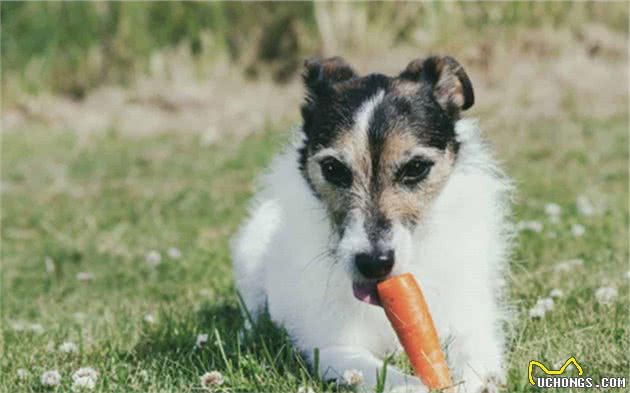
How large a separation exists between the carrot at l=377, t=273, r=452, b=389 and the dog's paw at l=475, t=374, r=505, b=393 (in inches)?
5.7

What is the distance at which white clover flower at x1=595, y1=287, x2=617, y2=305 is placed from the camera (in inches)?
191

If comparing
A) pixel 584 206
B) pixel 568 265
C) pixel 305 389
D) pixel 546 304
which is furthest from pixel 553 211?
pixel 305 389

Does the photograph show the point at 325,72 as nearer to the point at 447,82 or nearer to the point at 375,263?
the point at 447,82

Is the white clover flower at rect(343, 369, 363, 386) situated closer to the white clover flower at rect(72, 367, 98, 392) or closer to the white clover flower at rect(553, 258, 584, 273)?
the white clover flower at rect(72, 367, 98, 392)

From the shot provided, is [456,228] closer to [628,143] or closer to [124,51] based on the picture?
[628,143]

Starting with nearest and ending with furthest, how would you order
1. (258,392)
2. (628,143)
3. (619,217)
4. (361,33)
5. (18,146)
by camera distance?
(258,392) < (619,217) < (628,143) < (18,146) < (361,33)

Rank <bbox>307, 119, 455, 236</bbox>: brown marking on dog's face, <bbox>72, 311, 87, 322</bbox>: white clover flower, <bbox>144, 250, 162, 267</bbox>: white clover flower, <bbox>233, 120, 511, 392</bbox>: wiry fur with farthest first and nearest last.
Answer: <bbox>144, 250, 162, 267</bbox>: white clover flower → <bbox>72, 311, 87, 322</bbox>: white clover flower → <bbox>233, 120, 511, 392</bbox>: wiry fur → <bbox>307, 119, 455, 236</bbox>: brown marking on dog's face

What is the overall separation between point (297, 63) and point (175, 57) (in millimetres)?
1728

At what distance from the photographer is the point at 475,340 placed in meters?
4.29

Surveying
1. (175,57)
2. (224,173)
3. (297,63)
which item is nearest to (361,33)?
(297,63)

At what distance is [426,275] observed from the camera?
4371mm

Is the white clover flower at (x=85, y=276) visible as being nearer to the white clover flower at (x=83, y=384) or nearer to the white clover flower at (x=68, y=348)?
the white clover flower at (x=68, y=348)

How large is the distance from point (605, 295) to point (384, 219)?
1.67m

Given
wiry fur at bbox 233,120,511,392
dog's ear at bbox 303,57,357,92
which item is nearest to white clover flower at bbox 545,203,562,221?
wiry fur at bbox 233,120,511,392
